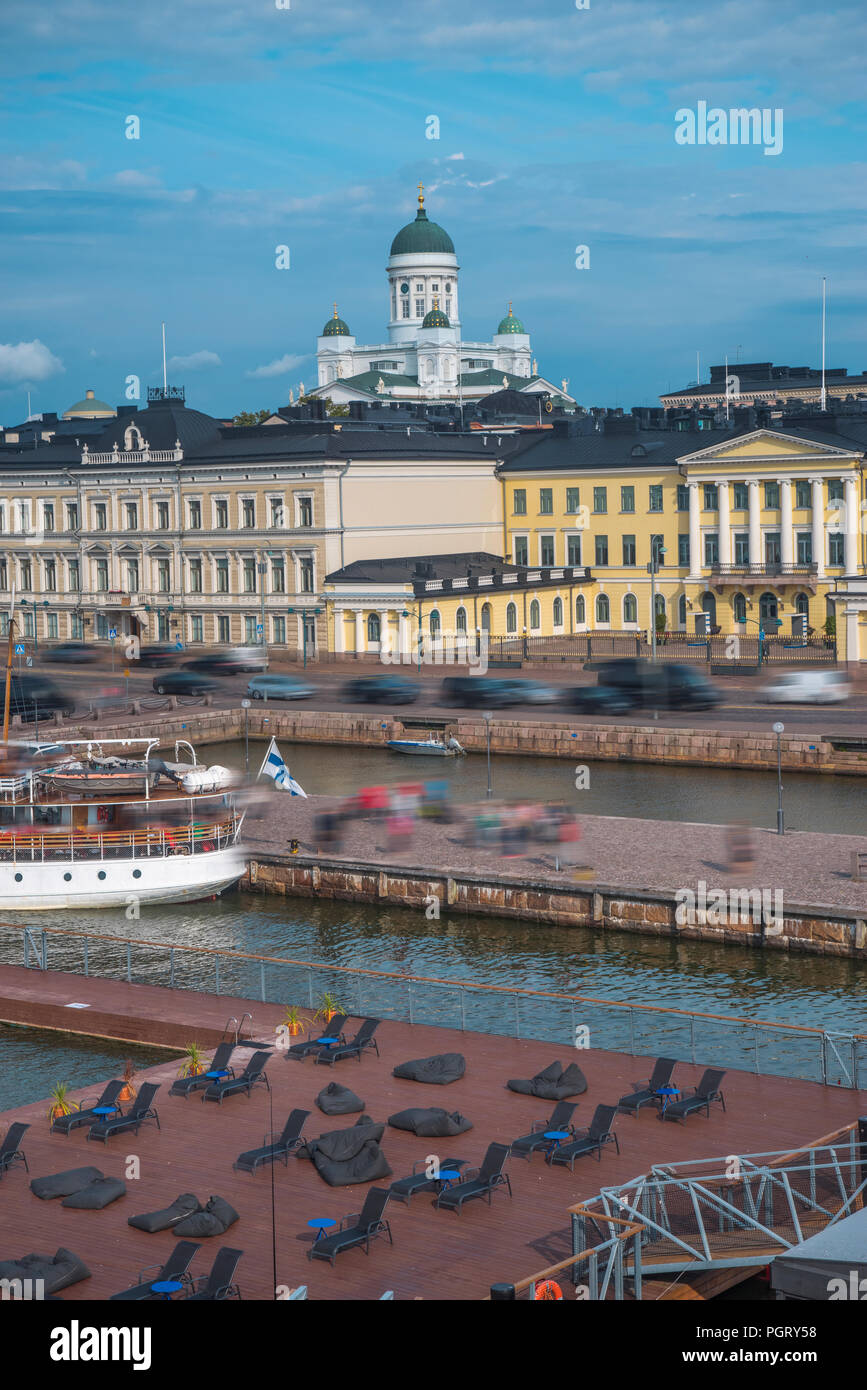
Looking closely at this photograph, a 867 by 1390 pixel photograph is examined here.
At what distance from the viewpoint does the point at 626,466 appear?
9138 centimetres

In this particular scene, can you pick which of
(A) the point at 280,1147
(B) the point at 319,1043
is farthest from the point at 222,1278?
(B) the point at 319,1043

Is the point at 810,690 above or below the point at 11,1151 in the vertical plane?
above

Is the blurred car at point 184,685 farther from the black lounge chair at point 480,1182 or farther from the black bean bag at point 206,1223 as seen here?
the black bean bag at point 206,1223

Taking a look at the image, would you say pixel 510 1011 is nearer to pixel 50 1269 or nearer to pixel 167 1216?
pixel 167 1216

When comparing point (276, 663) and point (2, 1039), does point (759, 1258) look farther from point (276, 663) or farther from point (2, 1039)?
point (276, 663)

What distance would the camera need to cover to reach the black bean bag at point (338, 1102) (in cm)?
2328

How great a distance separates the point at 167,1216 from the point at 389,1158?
11.1 ft

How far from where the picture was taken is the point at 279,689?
73.3 m

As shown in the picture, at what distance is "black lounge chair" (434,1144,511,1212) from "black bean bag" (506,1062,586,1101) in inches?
125

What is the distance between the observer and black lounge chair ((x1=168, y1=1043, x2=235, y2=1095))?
2477 cm

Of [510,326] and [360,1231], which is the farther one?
[510,326]

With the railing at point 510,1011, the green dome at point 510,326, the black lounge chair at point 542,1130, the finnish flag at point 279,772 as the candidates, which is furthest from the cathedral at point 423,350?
the black lounge chair at point 542,1130

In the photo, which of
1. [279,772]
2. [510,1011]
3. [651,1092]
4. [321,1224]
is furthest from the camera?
[279,772]
